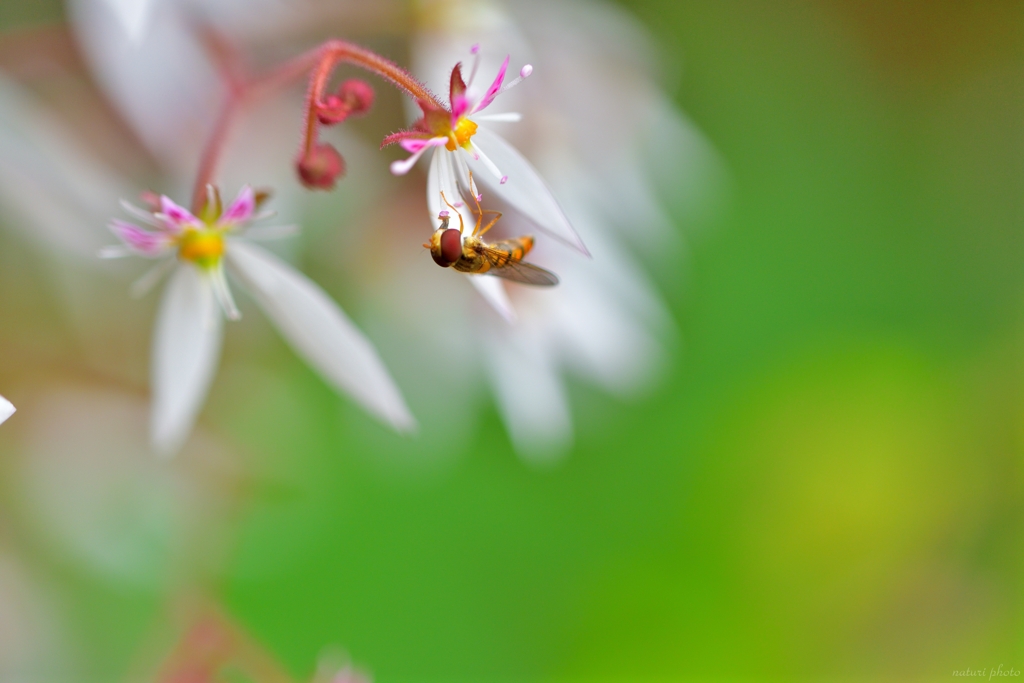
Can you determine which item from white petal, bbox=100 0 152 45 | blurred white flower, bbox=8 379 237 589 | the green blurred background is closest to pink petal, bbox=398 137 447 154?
white petal, bbox=100 0 152 45

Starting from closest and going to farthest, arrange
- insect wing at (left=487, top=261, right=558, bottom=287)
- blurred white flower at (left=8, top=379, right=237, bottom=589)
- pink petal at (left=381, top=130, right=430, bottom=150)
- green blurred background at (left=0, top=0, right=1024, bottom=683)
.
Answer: pink petal at (left=381, top=130, right=430, bottom=150) < insect wing at (left=487, top=261, right=558, bottom=287) < blurred white flower at (left=8, top=379, right=237, bottom=589) < green blurred background at (left=0, top=0, right=1024, bottom=683)

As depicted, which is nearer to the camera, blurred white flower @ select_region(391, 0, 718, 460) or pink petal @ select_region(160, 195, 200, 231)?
pink petal @ select_region(160, 195, 200, 231)

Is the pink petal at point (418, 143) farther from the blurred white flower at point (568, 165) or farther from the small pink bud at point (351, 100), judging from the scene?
the blurred white flower at point (568, 165)

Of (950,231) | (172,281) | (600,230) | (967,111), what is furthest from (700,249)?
(172,281)

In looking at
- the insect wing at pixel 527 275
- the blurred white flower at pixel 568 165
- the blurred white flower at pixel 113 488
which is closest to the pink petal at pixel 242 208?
the insect wing at pixel 527 275

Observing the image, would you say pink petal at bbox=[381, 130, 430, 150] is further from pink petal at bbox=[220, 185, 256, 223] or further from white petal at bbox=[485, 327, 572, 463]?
white petal at bbox=[485, 327, 572, 463]

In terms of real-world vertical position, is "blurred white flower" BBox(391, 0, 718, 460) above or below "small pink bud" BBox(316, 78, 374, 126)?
above

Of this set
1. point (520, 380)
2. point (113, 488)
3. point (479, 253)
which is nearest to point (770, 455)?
point (520, 380)
